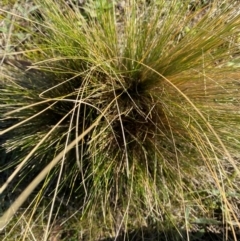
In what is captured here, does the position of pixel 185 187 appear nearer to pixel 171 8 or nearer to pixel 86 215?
pixel 86 215

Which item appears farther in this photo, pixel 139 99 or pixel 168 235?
pixel 168 235

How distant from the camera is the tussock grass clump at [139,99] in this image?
4.11 ft

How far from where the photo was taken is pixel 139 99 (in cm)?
135

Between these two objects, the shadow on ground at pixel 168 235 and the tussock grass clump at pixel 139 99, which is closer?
the tussock grass clump at pixel 139 99

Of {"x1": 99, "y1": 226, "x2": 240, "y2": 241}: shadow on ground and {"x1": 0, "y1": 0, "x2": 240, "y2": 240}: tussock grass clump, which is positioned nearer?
{"x1": 0, "y1": 0, "x2": 240, "y2": 240}: tussock grass clump

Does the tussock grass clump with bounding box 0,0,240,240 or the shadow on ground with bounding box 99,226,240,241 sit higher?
the tussock grass clump with bounding box 0,0,240,240

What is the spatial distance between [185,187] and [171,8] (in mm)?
621

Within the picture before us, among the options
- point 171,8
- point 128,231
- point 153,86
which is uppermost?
point 171,8

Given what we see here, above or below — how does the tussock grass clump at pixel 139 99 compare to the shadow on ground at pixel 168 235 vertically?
above

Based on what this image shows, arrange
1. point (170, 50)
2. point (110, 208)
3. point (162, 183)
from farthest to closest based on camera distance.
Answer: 1. point (110, 208)
2. point (162, 183)
3. point (170, 50)

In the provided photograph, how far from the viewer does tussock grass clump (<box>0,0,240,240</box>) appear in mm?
1253

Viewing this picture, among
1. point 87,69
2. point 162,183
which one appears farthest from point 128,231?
point 87,69

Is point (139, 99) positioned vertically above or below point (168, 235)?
above

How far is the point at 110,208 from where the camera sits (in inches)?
61.6
